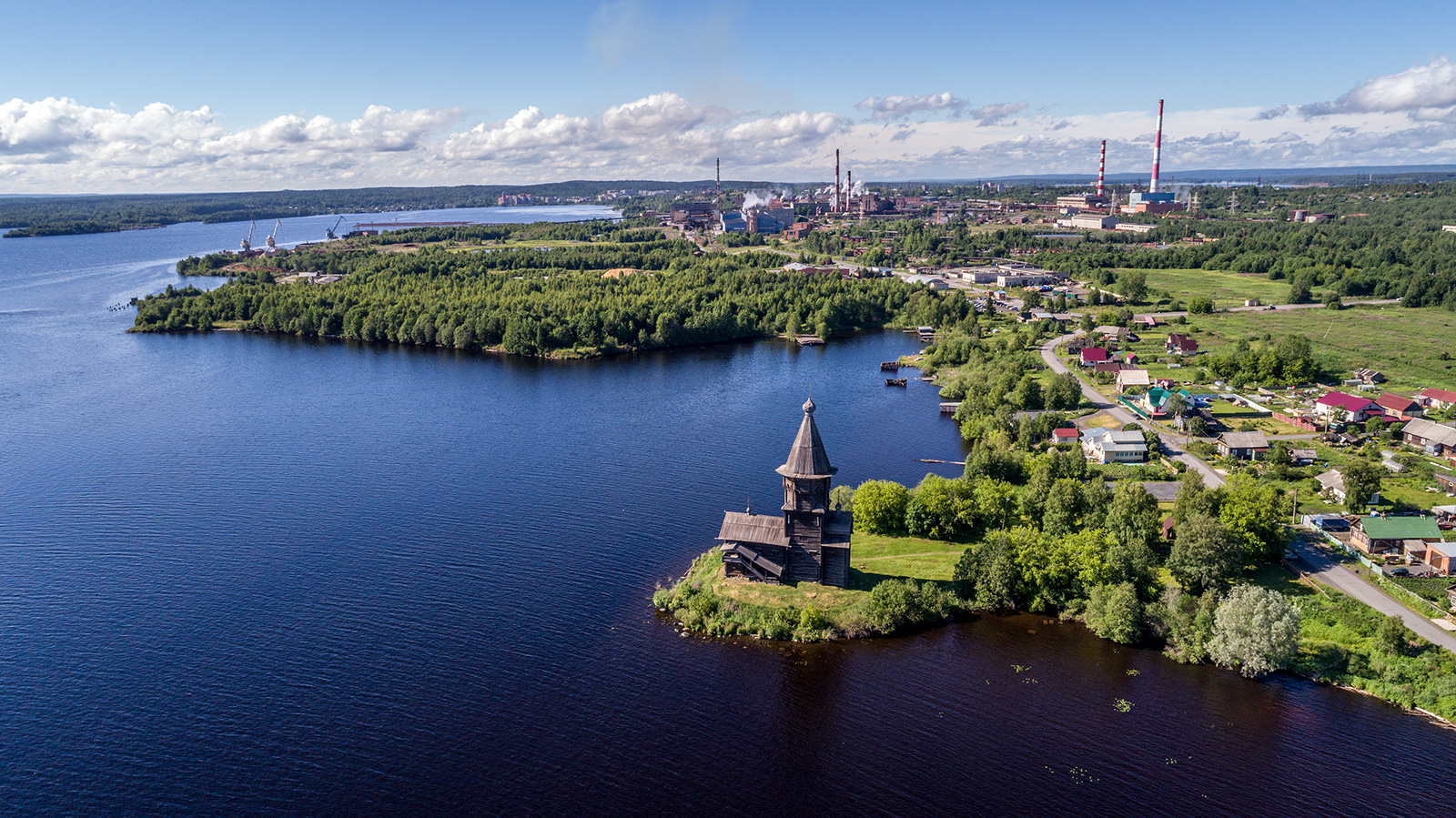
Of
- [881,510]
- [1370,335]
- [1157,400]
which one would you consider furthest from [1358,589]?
[1370,335]

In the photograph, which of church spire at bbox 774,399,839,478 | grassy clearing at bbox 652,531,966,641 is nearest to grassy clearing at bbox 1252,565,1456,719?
grassy clearing at bbox 652,531,966,641

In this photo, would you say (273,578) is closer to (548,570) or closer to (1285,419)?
(548,570)

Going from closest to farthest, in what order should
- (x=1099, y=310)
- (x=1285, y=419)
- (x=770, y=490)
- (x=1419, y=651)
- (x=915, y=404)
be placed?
(x=1419, y=651) < (x=770, y=490) < (x=1285, y=419) < (x=915, y=404) < (x=1099, y=310)

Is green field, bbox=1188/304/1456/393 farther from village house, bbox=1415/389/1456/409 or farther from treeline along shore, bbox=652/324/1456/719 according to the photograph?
treeline along shore, bbox=652/324/1456/719

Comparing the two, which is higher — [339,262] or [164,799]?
[339,262]

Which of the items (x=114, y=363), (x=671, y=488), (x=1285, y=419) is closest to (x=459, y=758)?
(x=671, y=488)

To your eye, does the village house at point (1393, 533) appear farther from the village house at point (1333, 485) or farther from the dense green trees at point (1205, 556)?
the dense green trees at point (1205, 556)

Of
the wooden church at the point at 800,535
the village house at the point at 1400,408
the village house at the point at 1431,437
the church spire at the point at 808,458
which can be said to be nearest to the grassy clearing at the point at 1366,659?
the wooden church at the point at 800,535

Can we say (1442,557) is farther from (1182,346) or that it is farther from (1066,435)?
(1182,346)
